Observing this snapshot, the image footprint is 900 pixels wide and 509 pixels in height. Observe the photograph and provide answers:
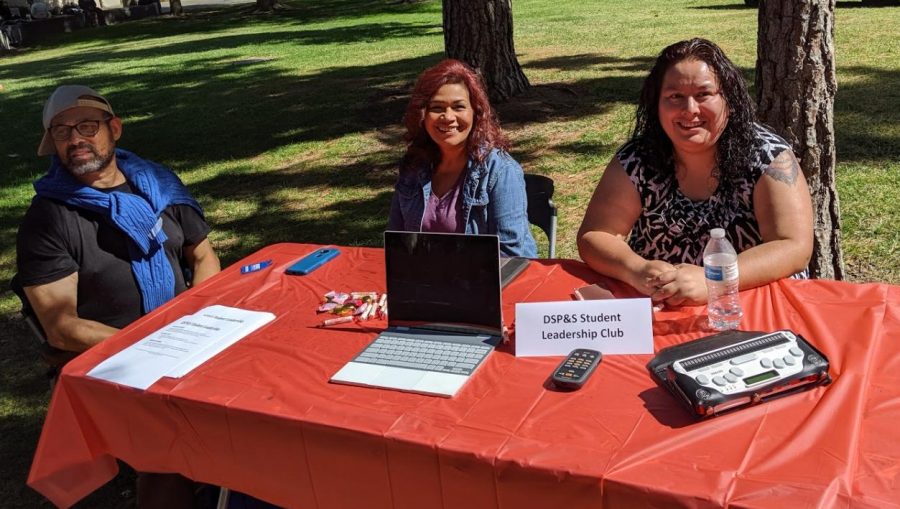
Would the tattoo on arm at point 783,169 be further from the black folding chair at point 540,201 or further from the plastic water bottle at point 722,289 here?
the black folding chair at point 540,201

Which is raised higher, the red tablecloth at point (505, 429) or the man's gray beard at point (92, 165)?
the man's gray beard at point (92, 165)

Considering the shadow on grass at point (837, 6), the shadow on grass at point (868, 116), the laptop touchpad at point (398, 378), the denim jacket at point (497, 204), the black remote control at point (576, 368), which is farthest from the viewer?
the shadow on grass at point (837, 6)

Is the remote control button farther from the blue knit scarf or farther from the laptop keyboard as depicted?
the blue knit scarf

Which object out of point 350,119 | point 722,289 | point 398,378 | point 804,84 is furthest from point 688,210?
point 350,119

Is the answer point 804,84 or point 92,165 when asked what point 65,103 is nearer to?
point 92,165

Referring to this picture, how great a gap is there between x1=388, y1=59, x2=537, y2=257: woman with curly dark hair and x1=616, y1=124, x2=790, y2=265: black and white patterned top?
1.62 ft

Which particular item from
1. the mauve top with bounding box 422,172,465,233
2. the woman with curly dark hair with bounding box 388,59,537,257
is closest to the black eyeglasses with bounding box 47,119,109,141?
the woman with curly dark hair with bounding box 388,59,537,257

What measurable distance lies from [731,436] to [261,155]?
6981 millimetres

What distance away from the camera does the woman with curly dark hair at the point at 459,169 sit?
3232 mm

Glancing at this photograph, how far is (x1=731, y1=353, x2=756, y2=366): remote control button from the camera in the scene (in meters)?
1.84

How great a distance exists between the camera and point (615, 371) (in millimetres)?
2031

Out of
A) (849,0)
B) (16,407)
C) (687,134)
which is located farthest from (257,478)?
(849,0)

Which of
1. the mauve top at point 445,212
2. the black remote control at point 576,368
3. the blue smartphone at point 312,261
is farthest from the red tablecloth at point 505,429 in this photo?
the mauve top at point 445,212

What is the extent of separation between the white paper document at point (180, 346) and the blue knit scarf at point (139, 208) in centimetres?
58
